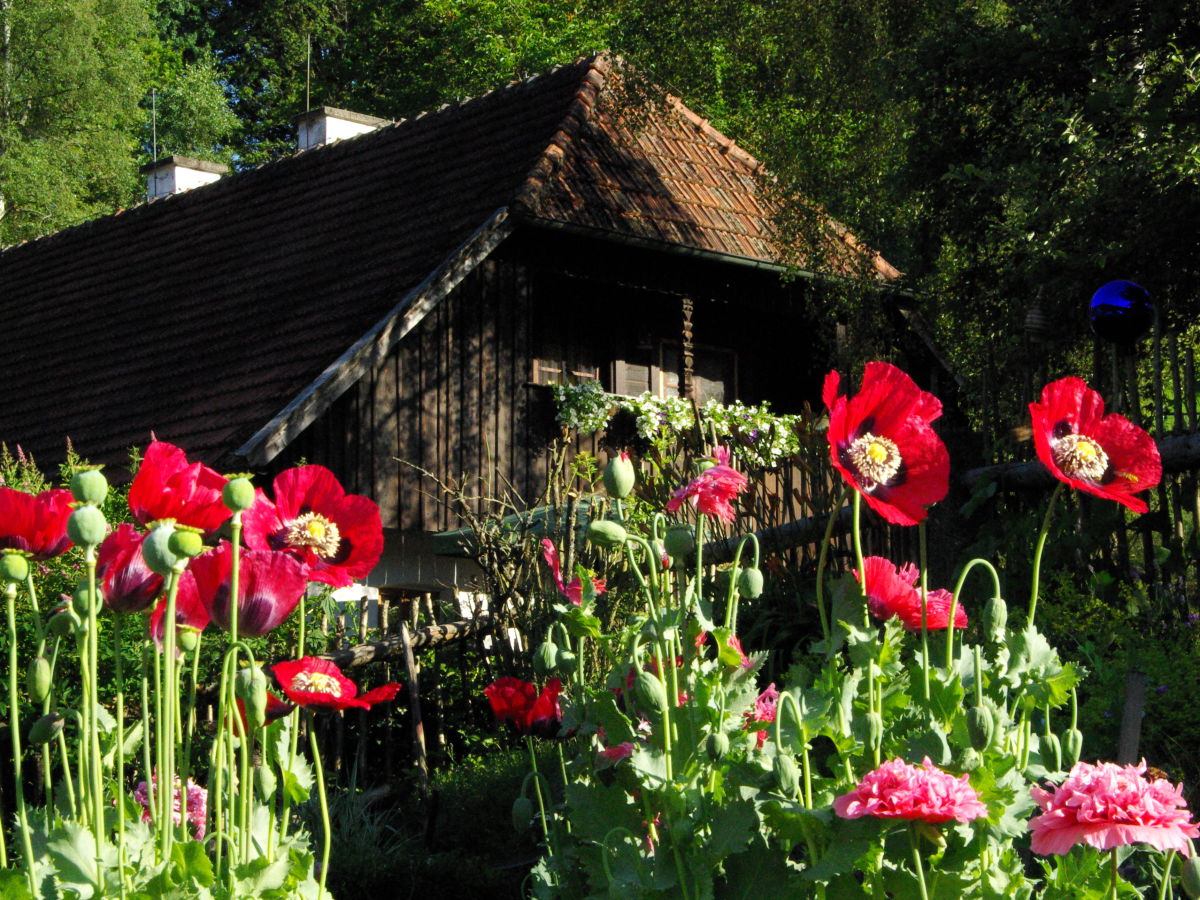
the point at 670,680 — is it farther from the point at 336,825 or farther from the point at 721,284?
the point at 721,284

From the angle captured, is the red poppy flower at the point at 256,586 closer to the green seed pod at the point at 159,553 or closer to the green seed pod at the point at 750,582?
the green seed pod at the point at 159,553

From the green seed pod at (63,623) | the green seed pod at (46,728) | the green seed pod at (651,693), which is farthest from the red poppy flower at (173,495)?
the green seed pod at (651,693)

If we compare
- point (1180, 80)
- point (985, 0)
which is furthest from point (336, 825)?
point (985, 0)

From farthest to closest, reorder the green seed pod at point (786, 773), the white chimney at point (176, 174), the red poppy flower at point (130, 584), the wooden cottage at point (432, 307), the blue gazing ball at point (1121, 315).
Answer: the white chimney at point (176, 174) < the wooden cottage at point (432, 307) < the blue gazing ball at point (1121, 315) < the red poppy flower at point (130, 584) < the green seed pod at point (786, 773)

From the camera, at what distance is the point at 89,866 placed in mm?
1916

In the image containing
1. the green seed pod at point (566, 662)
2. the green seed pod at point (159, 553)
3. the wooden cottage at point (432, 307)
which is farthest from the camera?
the wooden cottage at point (432, 307)

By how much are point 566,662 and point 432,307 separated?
886 centimetres

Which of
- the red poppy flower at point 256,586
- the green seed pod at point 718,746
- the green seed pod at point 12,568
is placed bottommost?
the green seed pod at point 718,746

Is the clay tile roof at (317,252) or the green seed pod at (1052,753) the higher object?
the clay tile roof at (317,252)

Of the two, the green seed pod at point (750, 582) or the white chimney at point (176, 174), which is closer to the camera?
the green seed pod at point (750, 582)

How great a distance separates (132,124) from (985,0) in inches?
856

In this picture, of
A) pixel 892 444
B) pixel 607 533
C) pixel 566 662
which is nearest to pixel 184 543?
pixel 607 533

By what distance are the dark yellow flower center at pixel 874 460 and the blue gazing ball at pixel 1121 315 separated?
14.9ft

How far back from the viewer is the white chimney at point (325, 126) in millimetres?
16828
